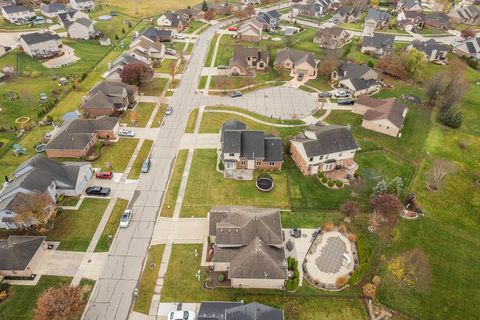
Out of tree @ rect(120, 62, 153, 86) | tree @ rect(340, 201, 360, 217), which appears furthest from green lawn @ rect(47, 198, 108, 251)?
tree @ rect(120, 62, 153, 86)

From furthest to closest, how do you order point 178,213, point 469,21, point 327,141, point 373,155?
point 469,21 → point 373,155 → point 327,141 → point 178,213

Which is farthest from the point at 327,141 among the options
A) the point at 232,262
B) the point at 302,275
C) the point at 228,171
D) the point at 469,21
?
the point at 469,21

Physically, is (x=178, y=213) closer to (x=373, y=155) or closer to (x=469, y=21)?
(x=373, y=155)

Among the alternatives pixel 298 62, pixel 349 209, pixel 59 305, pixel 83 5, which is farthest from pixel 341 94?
pixel 83 5

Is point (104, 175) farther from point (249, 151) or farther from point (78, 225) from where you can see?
point (249, 151)

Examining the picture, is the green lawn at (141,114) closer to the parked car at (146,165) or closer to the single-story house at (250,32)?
the parked car at (146,165)

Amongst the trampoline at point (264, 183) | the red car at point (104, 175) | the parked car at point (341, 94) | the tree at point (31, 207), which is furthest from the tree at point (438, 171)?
the tree at point (31, 207)
